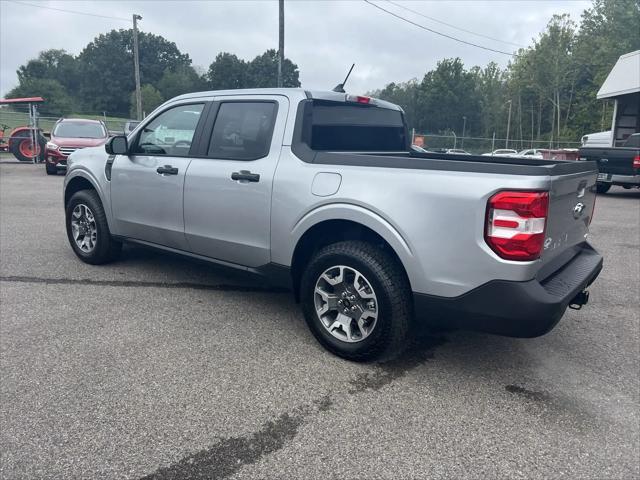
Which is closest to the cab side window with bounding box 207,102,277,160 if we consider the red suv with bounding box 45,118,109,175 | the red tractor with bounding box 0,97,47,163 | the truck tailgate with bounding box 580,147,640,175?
the truck tailgate with bounding box 580,147,640,175

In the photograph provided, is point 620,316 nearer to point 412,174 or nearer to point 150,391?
point 412,174

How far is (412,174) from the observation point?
3135mm

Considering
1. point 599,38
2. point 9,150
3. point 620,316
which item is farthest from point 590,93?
point 620,316

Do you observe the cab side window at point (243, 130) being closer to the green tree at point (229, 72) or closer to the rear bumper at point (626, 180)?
the rear bumper at point (626, 180)

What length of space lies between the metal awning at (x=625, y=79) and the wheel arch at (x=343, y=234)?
60.7 ft

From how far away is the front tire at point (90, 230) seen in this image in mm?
5436

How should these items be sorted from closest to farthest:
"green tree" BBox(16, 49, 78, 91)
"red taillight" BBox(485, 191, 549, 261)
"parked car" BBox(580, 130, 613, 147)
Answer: "red taillight" BBox(485, 191, 549, 261) → "parked car" BBox(580, 130, 613, 147) → "green tree" BBox(16, 49, 78, 91)

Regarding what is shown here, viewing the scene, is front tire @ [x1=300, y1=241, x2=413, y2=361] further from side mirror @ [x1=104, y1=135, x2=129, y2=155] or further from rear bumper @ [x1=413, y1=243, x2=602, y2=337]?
side mirror @ [x1=104, y1=135, x2=129, y2=155]

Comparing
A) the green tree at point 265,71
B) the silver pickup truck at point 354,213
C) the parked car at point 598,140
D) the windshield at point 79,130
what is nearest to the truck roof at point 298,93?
the silver pickup truck at point 354,213

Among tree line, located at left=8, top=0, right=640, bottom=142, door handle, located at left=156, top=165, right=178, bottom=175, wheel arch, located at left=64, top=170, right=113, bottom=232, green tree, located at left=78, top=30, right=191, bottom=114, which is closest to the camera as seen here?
door handle, located at left=156, top=165, right=178, bottom=175

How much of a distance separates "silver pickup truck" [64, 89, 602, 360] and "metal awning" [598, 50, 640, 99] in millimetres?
17293

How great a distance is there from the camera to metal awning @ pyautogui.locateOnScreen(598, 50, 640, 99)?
18.5 m

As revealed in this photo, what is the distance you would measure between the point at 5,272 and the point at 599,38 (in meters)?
63.6

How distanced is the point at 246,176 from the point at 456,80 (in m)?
84.1
